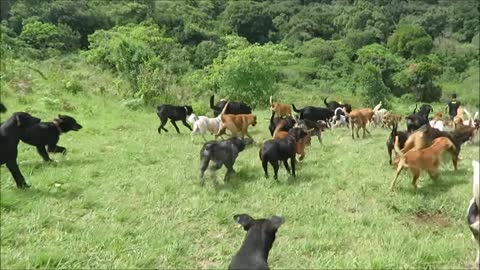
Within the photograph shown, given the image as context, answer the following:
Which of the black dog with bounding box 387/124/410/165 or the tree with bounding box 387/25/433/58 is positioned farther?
the tree with bounding box 387/25/433/58

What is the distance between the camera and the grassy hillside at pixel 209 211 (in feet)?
16.8

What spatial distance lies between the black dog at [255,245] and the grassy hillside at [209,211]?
91 centimetres

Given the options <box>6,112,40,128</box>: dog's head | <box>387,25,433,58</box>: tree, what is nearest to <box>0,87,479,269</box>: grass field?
<box>6,112,40,128</box>: dog's head

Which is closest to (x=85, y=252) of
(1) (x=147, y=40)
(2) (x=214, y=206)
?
(2) (x=214, y=206)

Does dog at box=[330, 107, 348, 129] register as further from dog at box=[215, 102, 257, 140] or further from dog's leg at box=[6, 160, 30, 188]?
dog's leg at box=[6, 160, 30, 188]

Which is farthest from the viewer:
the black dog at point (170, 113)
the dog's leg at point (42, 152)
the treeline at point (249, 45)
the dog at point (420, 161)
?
the treeline at point (249, 45)

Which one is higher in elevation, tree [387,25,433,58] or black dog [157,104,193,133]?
black dog [157,104,193,133]

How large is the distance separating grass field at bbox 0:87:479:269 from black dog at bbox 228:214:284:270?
95 centimetres

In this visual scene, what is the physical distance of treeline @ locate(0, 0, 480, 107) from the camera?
21.1 m

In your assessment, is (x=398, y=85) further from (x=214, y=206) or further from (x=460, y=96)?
(x=214, y=206)

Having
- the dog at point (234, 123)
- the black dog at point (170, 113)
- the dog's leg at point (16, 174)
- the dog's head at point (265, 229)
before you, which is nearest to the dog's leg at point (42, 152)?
the dog's leg at point (16, 174)

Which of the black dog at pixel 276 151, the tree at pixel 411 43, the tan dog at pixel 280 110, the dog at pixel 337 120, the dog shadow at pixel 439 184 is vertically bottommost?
the tree at pixel 411 43

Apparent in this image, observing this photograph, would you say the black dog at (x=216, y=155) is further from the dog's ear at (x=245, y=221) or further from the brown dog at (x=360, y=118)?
the brown dog at (x=360, y=118)

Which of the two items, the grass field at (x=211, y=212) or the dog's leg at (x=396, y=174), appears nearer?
the grass field at (x=211, y=212)
